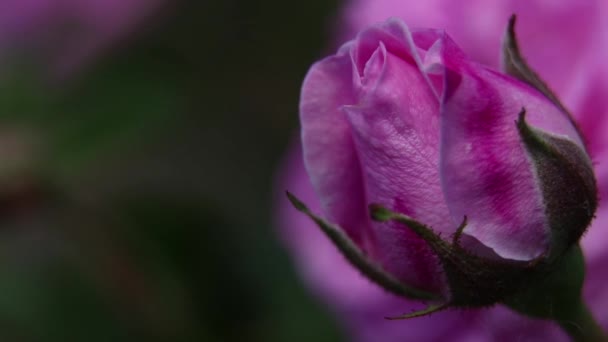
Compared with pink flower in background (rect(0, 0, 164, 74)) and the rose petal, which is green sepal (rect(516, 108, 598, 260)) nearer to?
the rose petal

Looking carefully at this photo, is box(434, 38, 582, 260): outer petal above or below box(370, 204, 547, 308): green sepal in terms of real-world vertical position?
above

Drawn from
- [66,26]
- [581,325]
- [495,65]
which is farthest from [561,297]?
[66,26]

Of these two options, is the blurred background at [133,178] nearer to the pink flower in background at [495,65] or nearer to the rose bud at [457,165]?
the pink flower in background at [495,65]

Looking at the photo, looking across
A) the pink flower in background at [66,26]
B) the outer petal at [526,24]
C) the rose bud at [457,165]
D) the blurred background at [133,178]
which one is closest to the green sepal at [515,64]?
the rose bud at [457,165]

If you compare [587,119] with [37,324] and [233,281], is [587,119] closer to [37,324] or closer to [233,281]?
[233,281]

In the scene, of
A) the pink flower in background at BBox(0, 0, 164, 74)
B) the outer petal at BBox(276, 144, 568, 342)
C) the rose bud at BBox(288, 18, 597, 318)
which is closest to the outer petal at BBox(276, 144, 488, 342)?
the outer petal at BBox(276, 144, 568, 342)

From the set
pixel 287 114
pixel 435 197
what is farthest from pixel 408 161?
pixel 287 114
